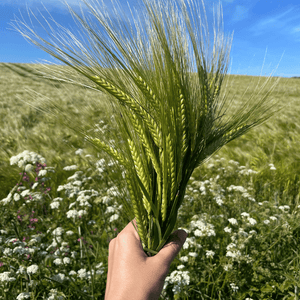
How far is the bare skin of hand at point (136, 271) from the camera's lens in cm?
115

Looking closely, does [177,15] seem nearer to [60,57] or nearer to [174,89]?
[174,89]

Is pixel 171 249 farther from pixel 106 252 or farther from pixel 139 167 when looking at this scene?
pixel 106 252

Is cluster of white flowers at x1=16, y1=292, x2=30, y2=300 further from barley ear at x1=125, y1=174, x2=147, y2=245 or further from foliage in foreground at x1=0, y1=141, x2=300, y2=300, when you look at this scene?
barley ear at x1=125, y1=174, x2=147, y2=245

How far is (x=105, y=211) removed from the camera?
Result: 3.25 m

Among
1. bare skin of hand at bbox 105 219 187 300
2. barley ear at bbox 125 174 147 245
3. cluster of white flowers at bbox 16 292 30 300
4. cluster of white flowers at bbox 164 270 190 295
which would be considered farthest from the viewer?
cluster of white flowers at bbox 164 270 190 295

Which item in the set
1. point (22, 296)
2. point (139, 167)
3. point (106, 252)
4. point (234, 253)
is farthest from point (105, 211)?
point (139, 167)

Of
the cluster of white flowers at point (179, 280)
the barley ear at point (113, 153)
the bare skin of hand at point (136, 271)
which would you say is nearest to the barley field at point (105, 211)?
the cluster of white flowers at point (179, 280)


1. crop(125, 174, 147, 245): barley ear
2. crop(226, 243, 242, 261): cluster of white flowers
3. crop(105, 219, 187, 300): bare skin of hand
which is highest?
crop(125, 174, 147, 245): barley ear

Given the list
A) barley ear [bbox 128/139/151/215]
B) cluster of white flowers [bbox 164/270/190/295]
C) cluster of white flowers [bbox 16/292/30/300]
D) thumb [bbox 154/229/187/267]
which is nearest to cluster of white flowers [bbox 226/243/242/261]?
cluster of white flowers [bbox 164/270/190/295]

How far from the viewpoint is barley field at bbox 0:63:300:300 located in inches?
79.7

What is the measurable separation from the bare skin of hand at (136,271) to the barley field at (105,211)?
0.31 meters

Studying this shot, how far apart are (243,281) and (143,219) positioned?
5.42 feet

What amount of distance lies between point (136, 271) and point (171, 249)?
0.73 feet

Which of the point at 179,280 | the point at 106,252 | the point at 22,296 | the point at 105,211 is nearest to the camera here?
the point at 22,296
